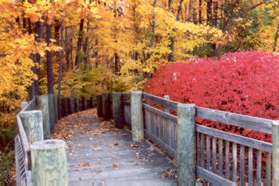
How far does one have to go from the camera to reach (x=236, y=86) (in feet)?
22.0

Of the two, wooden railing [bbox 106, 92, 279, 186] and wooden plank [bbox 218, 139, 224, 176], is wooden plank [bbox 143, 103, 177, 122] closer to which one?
wooden railing [bbox 106, 92, 279, 186]

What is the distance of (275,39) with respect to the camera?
2547cm

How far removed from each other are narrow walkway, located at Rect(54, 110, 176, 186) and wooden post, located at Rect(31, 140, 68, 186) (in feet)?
8.97

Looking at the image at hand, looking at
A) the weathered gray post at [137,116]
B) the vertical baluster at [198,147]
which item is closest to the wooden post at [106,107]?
the weathered gray post at [137,116]

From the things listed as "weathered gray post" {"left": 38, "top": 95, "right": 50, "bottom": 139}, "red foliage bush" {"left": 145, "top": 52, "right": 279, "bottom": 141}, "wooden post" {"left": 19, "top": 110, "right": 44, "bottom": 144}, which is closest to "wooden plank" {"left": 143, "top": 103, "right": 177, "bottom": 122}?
"red foliage bush" {"left": 145, "top": 52, "right": 279, "bottom": 141}

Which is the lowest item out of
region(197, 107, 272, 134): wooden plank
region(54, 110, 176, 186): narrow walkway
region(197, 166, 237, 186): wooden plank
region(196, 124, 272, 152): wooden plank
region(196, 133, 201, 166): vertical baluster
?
region(54, 110, 176, 186): narrow walkway

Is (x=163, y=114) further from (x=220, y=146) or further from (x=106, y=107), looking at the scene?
(x=106, y=107)

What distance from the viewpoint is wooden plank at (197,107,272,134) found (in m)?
4.20

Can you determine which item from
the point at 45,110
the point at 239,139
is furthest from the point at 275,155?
the point at 45,110

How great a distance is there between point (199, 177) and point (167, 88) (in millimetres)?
3502

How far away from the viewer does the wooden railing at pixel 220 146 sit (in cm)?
430

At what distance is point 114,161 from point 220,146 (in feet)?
9.55

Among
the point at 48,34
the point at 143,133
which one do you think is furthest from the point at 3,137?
the point at 143,133

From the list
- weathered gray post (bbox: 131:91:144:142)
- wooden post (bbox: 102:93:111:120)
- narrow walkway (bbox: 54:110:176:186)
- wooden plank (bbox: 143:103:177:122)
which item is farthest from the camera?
wooden post (bbox: 102:93:111:120)
